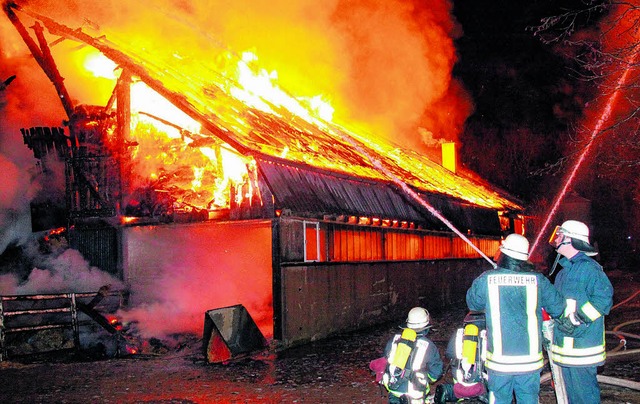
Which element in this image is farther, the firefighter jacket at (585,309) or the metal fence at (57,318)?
the metal fence at (57,318)

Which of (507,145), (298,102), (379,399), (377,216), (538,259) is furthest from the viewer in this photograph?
(507,145)

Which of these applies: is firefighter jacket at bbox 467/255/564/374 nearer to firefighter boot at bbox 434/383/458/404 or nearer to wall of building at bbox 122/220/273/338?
firefighter boot at bbox 434/383/458/404

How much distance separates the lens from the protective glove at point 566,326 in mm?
5328

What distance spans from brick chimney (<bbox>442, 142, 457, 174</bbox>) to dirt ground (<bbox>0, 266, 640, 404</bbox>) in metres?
16.9

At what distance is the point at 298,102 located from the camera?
61.6ft

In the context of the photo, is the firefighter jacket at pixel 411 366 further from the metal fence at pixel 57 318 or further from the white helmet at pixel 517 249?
the metal fence at pixel 57 318

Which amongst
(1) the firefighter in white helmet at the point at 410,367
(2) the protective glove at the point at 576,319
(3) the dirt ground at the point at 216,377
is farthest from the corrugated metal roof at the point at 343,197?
(2) the protective glove at the point at 576,319

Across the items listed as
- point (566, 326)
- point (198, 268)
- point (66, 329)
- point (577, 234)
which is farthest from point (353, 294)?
point (566, 326)

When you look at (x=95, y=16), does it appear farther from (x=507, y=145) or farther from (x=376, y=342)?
(x=507, y=145)

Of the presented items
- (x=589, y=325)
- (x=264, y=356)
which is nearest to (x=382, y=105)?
(x=264, y=356)

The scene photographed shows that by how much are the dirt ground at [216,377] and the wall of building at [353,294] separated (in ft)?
1.86

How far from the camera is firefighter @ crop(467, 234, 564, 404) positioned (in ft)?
16.7

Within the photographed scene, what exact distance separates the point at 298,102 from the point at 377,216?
21.5 ft

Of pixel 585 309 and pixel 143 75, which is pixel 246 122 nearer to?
pixel 143 75
